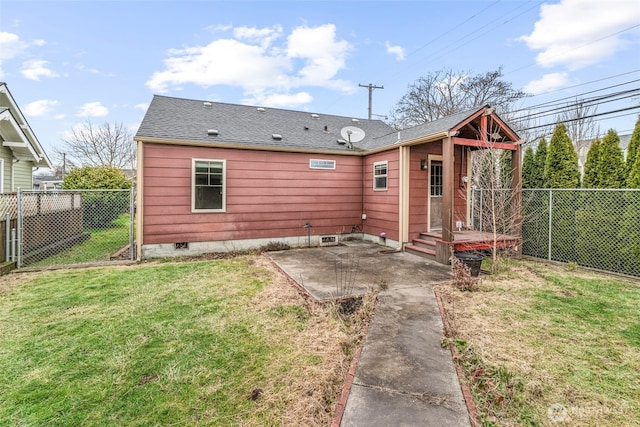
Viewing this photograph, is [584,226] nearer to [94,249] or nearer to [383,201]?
[383,201]

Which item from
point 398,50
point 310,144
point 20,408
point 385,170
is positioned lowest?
point 20,408

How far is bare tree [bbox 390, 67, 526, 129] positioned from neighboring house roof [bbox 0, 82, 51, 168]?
19107mm

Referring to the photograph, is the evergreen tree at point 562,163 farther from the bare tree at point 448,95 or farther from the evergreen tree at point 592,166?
the bare tree at point 448,95

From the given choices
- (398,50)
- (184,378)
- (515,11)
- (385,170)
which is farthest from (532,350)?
(398,50)

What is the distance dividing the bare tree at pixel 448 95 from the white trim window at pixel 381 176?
12813 mm

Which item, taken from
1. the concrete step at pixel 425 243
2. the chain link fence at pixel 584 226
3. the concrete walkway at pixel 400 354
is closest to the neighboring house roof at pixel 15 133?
the concrete walkway at pixel 400 354

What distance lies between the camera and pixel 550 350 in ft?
9.27

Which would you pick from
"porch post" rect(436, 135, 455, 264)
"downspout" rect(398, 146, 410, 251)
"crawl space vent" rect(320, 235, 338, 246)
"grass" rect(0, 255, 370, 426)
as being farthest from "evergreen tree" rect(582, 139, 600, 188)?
"grass" rect(0, 255, 370, 426)

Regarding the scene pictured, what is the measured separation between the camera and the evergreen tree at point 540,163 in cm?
734

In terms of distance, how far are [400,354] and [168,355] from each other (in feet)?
7.17

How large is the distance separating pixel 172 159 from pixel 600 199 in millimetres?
9284

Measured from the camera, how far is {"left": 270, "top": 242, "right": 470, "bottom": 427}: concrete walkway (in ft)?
6.48

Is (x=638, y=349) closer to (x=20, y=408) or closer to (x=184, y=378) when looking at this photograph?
(x=184, y=378)

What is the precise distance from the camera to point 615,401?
6.98 ft
